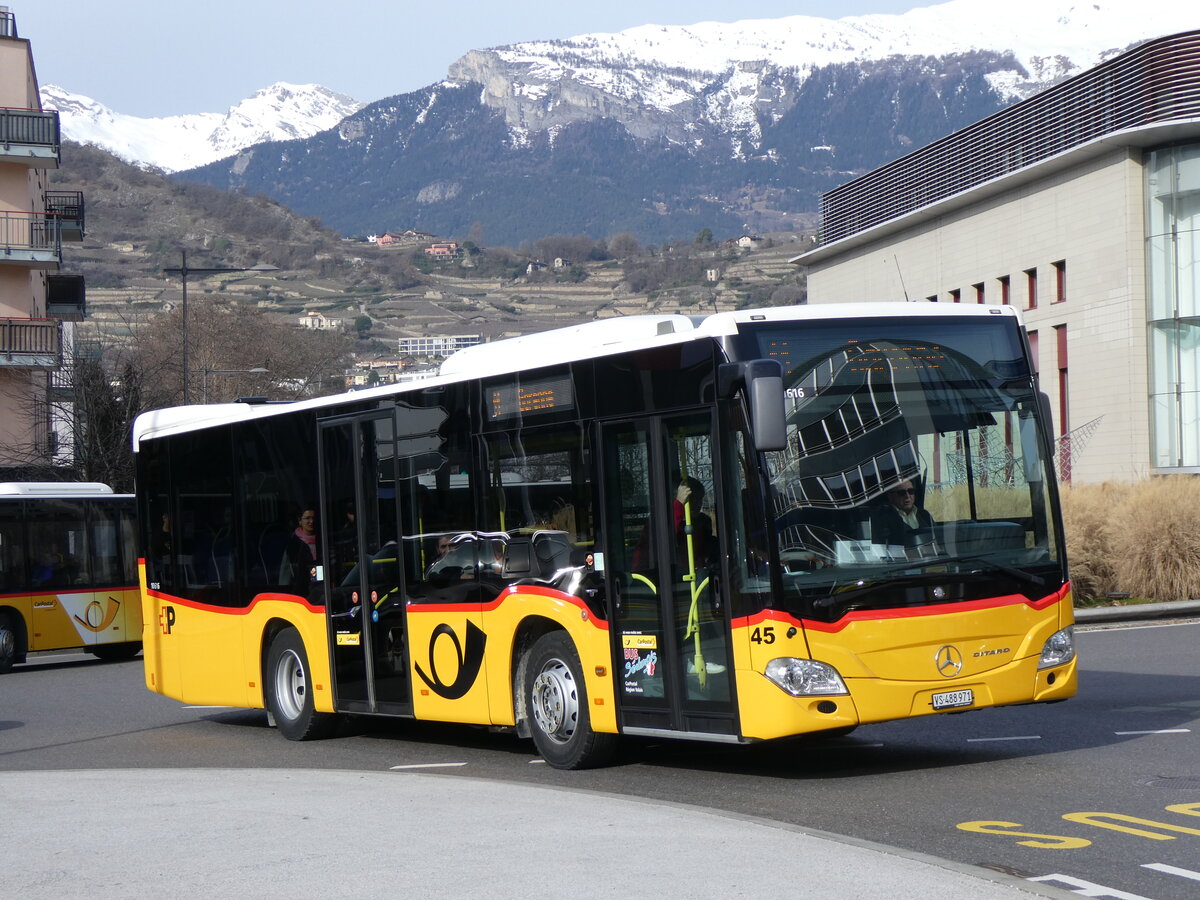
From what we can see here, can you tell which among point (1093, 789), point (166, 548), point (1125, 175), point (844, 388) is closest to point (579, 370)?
point (844, 388)

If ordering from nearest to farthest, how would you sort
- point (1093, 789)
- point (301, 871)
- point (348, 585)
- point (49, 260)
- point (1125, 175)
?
point (301, 871)
point (1093, 789)
point (348, 585)
point (1125, 175)
point (49, 260)

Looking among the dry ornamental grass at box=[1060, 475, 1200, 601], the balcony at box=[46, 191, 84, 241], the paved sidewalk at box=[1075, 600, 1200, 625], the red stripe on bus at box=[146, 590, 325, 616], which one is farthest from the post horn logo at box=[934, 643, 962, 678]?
the balcony at box=[46, 191, 84, 241]

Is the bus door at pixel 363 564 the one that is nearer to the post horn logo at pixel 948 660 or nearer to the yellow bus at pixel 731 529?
the yellow bus at pixel 731 529

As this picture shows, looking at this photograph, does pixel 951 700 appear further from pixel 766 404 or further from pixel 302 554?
pixel 302 554

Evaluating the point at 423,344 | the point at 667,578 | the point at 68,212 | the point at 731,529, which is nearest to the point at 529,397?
the point at 667,578

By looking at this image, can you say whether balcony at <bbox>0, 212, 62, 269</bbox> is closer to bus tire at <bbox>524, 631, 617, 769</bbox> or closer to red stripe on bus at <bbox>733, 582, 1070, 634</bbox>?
bus tire at <bbox>524, 631, 617, 769</bbox>

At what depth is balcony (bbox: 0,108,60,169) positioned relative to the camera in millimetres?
53688

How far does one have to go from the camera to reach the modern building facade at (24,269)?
53875 millimetres

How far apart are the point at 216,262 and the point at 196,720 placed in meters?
152

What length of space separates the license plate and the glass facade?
3366 cm

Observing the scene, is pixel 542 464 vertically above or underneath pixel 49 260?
underneath

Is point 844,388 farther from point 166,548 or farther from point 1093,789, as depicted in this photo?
point 166,548

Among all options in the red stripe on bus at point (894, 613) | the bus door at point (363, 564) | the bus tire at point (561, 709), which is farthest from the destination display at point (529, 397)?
the red stripe on bus at point (894, 613)

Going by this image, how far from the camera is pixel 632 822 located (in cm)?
869
